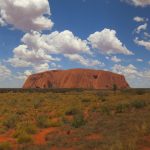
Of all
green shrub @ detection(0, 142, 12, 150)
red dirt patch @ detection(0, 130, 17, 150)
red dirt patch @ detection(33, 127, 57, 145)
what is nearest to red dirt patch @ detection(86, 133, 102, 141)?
red dirt patch @ detection(33, 127, 57, 145)

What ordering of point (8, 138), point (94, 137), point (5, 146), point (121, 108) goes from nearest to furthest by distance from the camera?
point (5, 146), point (94, 137), point (8, 138), point (121, 108)

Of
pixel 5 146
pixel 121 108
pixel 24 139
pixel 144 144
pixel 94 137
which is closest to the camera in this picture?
pixel 144 144

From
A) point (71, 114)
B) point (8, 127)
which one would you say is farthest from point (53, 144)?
point (71, 114)

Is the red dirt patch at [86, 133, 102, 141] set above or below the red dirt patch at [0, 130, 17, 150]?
above

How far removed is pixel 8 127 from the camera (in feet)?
55.4

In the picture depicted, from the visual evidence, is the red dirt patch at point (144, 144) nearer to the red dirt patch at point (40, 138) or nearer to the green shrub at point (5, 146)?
the red dirt patch at point (40, 138)

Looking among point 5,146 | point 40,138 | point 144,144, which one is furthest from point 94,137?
point 5,146

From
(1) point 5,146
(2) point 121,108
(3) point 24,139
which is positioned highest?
(2) point 121,108

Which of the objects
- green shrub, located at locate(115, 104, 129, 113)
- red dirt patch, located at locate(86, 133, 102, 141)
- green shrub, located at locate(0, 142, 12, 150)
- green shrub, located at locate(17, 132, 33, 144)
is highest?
green shrub, located at locate(115, 104, 129, 113)

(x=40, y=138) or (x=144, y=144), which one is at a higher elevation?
(x=144, y=144)

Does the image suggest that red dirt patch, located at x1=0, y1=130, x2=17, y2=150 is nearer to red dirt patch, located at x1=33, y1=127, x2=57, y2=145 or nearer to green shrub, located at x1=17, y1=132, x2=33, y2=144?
green shrub, located at x1=17, y1=132, x2=33, y2=144

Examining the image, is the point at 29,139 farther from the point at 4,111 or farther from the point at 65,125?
the point at 4,111

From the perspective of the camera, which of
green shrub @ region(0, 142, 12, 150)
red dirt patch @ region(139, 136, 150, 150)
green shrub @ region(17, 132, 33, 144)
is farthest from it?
green shrub @ region(17, 132, 33, 144)

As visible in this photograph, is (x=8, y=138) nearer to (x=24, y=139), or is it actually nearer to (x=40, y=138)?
(x=24, y=139)
